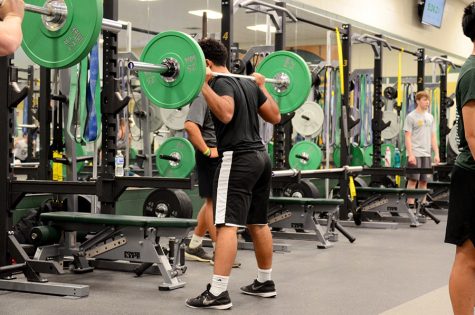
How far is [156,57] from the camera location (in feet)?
13.8

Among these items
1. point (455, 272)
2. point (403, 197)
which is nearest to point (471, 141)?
point (455, 272)

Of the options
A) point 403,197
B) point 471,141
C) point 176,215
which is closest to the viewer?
point 471,141

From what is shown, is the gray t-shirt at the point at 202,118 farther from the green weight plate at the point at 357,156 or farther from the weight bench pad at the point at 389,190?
the green weight plate at the point at 357,156

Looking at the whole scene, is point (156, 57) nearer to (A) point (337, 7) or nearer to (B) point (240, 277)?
(B) point (240, 277)

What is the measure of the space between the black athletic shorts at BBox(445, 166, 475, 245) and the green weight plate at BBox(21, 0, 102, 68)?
1791 mm

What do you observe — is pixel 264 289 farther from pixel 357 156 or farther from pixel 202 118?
pixel 357 156

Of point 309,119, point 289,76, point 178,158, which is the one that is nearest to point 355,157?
point 309,119

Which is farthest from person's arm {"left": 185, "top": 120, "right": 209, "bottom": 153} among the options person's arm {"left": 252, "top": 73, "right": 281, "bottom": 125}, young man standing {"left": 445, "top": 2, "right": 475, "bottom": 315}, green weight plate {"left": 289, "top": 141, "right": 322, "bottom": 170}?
green weight plate {"left": 289, "top": 141, "right": 322, "bottom": 170}

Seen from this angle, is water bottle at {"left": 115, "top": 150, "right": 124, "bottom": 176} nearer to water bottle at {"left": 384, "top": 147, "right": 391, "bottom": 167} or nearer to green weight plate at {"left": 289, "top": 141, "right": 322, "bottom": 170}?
green weight plate at {"left": 289, "top": 141, "right": 322, "bottom": 170}

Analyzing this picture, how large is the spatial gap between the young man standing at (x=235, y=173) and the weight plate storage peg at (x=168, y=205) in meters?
1.35

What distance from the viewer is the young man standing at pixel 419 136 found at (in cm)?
836

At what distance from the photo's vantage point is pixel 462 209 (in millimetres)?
2666

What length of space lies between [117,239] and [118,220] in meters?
0.17

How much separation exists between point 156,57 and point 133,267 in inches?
54.9
